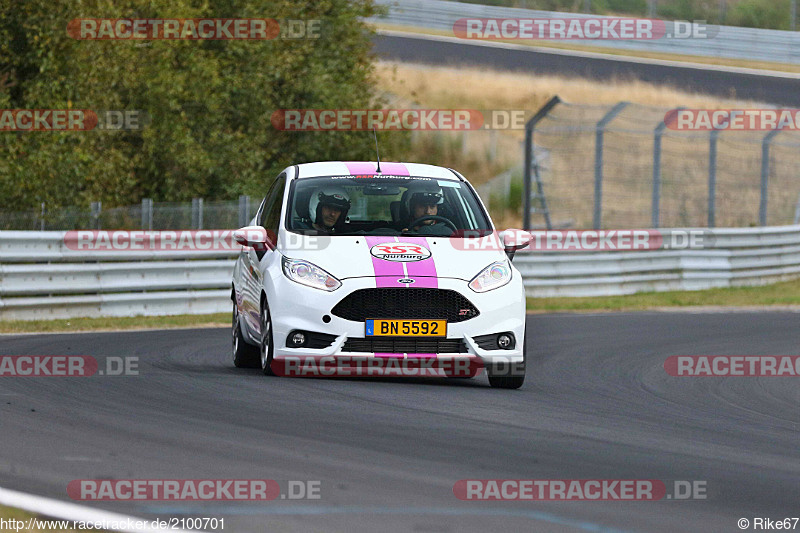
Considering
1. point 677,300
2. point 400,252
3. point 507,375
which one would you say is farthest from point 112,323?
point 677,300

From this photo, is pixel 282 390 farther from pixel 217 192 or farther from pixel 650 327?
pixel 217 192

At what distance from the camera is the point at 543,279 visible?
2073 centimetres

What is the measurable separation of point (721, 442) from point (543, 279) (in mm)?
13469

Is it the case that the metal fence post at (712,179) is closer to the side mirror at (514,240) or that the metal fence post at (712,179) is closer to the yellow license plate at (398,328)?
the side mirror at (514,240)

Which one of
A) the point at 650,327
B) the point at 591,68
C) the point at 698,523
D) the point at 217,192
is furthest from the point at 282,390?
the point at 591,68

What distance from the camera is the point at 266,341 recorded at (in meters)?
9.62

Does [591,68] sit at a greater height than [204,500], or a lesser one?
greater

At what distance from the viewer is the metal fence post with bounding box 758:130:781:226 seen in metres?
24.1

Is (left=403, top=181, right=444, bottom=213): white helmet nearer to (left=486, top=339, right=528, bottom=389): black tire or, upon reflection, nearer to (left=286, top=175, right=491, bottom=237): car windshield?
(left=286, top=175, right=491, bottom=237): car windshield

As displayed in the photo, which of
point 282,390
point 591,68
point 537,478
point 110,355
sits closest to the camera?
point 537,478

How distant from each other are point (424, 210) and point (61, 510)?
5452 mm

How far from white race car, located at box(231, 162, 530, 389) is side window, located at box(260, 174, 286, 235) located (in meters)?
0.06

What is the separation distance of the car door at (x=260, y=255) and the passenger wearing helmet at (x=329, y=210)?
0.31 m

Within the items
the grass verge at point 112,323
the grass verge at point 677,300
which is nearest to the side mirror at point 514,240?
the grass verge at point 112,323
